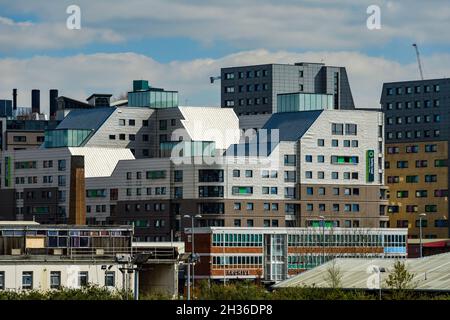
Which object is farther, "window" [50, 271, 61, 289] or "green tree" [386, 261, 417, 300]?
"window" [50, 271, 61, 289]

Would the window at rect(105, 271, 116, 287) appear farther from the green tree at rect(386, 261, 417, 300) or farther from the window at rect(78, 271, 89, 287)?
the green tree at rect(386, 261, 417, 300)

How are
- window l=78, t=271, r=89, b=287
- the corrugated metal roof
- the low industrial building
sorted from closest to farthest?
the low industrial building, window l=78, t=271, r=89, b=287, the corrugated metal roof

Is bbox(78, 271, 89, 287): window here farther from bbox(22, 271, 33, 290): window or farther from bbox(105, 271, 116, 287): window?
bbox(22, 271, 33, 290): window

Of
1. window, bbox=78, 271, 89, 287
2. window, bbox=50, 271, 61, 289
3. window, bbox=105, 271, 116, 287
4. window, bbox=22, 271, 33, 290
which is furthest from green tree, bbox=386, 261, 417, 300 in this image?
window, bbox=22, 271, 33, 290

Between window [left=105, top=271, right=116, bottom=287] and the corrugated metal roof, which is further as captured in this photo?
the corrugated metal roof

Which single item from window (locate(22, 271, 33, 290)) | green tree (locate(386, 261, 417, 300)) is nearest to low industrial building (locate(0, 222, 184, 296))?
window (locate(22, 271, 33, 290))

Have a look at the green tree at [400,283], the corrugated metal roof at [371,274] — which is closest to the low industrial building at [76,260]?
the corrugated metal roof at [371,274]

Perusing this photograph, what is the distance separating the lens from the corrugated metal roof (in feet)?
365

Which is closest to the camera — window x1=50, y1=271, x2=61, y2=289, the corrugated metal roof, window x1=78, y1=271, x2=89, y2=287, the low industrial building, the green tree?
the low industrial building

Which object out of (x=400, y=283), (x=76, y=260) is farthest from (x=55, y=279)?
(x=400, y=283)

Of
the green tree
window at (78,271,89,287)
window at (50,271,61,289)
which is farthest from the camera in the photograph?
window at (78,271,89,287)
